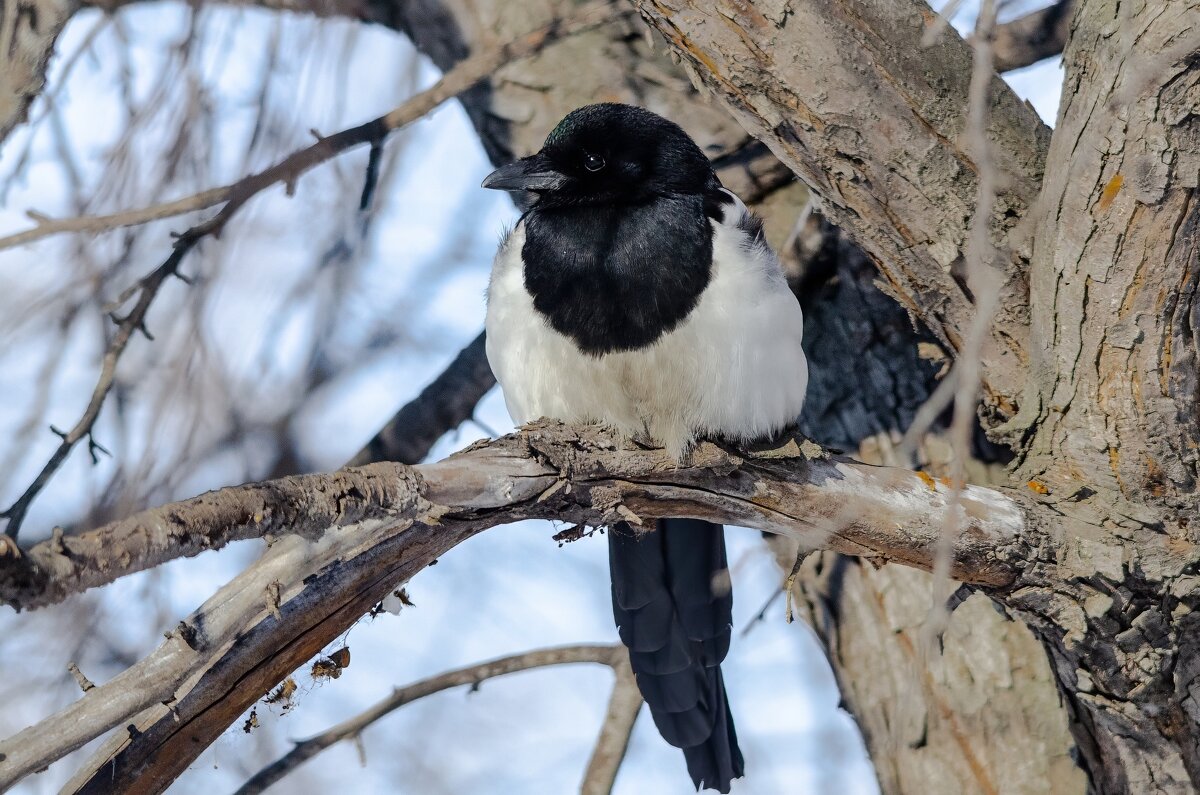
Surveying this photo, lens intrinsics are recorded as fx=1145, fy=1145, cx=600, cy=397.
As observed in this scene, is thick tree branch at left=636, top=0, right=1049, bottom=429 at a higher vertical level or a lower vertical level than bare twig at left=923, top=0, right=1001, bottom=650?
higher

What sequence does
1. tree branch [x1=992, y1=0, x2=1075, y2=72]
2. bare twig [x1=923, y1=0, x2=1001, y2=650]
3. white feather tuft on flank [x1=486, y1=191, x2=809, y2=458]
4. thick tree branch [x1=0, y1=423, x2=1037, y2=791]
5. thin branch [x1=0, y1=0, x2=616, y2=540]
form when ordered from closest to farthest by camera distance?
1. bare twig [x1=923, y1=0, x2=1001, y2=650]
2. thick tree branch [x1=0, y1=423, x2=1037, y2=791]
3. white feather tuft on flank [x1=486, y1=191, x2=809, y2=458]
4. thin branch [x1=0, y1=0, x2=616, y2=540]
5. tree branch [x1=992, y1=0, x2=1075, y2=72]

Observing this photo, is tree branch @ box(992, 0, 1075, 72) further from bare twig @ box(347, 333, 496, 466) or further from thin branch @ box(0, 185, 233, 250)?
thin branch @ box(0, 185, 233, 250)

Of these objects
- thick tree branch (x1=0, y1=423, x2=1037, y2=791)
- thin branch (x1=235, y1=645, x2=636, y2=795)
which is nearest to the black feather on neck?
thick tree branch (x1=0, y1=423, x2=1037, y2=791)

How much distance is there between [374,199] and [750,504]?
4.16 feet

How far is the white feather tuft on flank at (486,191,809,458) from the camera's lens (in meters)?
1.92

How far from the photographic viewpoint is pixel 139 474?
197 centimetres

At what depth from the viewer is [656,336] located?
195cm

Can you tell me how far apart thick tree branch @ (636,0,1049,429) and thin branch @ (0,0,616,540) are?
2.14ft

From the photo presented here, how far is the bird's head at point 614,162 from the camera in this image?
7.02 ft

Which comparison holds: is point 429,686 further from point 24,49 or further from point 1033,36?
point 1033,36

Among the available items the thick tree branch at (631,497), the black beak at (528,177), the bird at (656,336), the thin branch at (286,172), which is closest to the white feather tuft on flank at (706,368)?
the bird at (656,336)

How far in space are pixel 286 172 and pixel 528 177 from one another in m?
0.48

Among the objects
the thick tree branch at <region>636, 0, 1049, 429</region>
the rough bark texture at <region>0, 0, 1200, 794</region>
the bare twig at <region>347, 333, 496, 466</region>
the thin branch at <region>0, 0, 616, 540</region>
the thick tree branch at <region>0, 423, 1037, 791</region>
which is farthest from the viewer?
Answer: the bare twig at <region>347, 333, 496, 466</region>

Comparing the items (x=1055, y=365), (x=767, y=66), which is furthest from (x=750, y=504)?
(x=767, y=66)
